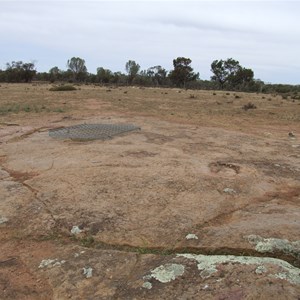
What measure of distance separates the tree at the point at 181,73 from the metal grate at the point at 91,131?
42.0m

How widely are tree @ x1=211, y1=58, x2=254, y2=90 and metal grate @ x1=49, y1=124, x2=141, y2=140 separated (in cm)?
4186

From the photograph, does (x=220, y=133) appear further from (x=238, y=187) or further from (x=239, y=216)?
(x=239, y=216)

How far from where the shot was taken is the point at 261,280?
2.73 meters

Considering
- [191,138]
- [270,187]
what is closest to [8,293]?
[270,187]

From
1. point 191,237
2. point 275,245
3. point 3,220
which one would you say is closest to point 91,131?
point 3,220

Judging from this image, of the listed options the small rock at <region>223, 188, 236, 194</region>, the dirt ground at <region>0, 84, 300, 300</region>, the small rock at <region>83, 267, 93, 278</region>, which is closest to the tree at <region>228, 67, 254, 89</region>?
the dirt ground at <region>0, 84, 300, 300</region>

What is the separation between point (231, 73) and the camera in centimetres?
5038

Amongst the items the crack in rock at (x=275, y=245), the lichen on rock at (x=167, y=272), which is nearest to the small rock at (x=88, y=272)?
the lichen on rock at (x=167, y=272)

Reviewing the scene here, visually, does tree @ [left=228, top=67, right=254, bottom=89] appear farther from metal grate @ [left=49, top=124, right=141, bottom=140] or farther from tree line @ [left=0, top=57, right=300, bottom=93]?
metal grate @ [left=49, top=124, right=141, bottom=140]

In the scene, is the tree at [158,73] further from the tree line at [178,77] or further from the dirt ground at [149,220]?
the dirt ground at [149,220]

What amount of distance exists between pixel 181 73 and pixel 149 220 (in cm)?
4775

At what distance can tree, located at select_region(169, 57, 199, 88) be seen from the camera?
165 ft

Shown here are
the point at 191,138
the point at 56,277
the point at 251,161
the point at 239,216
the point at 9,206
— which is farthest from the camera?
the point at 191,138

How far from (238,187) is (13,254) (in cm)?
282
